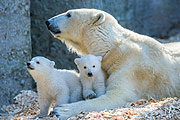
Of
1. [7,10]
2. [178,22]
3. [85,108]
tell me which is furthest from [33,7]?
[178,22]

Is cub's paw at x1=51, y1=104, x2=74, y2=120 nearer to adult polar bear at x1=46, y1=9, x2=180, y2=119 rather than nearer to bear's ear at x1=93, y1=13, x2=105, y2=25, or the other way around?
adult polar bear at x1=46, y1=9, x2=180, y2=119

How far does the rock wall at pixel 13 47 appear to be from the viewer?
5.51 meters

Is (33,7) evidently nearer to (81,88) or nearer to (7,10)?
(7,10)

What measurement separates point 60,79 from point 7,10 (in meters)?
2.29

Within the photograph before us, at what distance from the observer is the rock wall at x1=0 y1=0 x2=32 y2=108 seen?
551cm

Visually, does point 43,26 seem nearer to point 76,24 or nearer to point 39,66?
point 76,24

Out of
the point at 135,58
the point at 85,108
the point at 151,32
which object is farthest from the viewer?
the point at 151,32

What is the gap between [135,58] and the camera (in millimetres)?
4305

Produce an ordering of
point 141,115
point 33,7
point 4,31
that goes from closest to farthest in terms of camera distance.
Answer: point 141,115 < point 4,31 < point 33,7

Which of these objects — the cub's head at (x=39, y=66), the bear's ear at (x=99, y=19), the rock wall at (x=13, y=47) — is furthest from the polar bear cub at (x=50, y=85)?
the rock wall at (x=13, y=47)

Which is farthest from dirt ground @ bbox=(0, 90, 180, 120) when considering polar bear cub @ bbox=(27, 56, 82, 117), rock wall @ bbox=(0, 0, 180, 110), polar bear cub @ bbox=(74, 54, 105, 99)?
rock wall @ bbox=(0, 0, 180, 110)

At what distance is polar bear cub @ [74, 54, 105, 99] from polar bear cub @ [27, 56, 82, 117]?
0.39ft

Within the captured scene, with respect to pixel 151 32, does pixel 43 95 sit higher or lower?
lower

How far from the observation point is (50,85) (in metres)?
3.84
